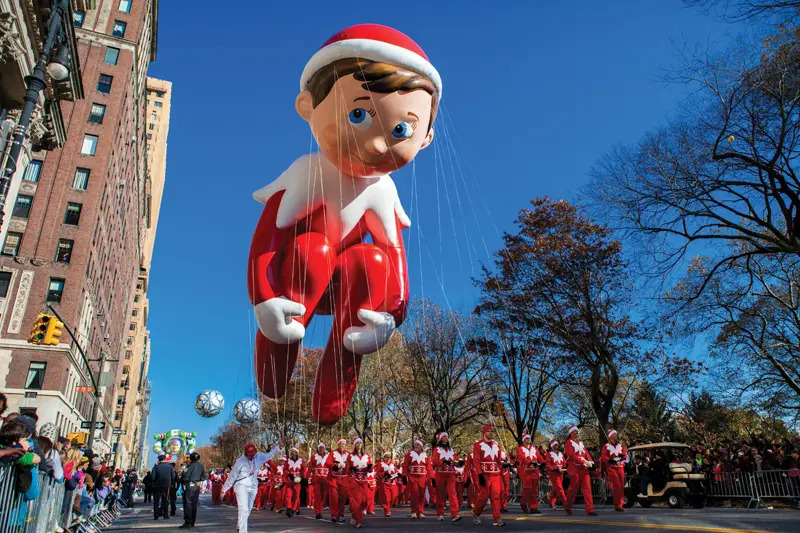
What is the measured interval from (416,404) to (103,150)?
2750cm

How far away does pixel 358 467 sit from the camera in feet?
43.8

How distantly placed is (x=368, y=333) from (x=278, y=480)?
12.2 meters

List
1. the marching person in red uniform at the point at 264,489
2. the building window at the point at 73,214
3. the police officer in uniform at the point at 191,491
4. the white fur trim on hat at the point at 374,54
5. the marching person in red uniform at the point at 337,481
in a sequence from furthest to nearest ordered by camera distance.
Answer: the building window at the point at 73,214
the marching person in red uniform at the point at 264,489
the marching person in red uniform at the point at 337,481
the police officer in uniform at the point at 191,491
the white fur trim on hat at the point at 374,54

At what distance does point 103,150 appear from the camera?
131ft

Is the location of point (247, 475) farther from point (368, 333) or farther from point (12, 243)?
point (12, 243)

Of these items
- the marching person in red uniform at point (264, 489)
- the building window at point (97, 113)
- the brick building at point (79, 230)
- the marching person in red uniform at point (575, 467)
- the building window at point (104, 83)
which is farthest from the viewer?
the building window at point (104, 83)

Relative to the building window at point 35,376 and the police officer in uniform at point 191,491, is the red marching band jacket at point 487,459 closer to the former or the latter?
the police officer in uniform at point 191,491

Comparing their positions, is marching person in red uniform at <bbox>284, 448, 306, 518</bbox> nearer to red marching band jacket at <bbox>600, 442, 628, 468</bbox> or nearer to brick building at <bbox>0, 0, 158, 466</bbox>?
brick building at <bbox>0, 0, 158, 466</bbox>

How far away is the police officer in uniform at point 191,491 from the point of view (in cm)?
1239

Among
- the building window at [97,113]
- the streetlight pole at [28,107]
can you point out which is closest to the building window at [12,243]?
the building window at [97,113]

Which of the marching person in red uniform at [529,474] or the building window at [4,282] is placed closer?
the marching person in red uniform at [529,474]

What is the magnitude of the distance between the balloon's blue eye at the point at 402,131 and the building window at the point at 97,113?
125ft

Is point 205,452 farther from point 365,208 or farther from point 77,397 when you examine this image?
point 365,208

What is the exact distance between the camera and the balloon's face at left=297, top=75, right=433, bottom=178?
991 centimetres
